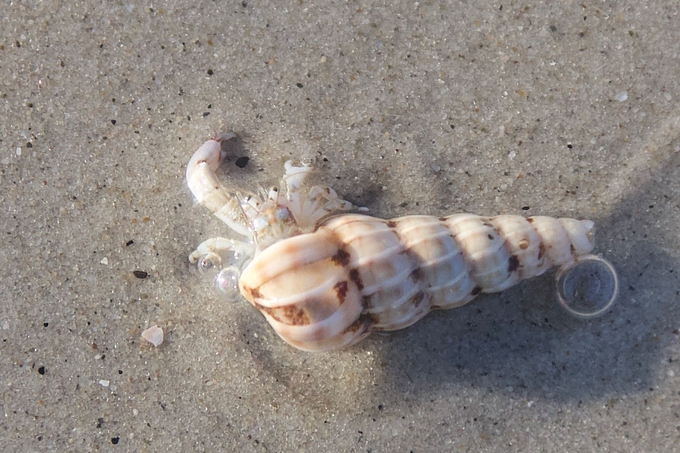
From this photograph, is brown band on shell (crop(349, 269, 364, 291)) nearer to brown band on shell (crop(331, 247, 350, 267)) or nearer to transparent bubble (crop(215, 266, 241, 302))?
brown band on shell (crop(331, 247, 350, 267))

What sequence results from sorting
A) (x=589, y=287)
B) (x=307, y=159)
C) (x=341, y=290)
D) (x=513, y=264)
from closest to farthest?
1. (x=341, y=290)
2. (x=513, y=264)
3. (x=589, y=287)
4. (x=307, y=159)

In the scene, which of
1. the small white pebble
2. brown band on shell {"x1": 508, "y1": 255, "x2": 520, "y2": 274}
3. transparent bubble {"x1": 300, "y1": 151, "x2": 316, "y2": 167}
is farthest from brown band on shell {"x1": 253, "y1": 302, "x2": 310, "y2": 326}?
the small white pebble

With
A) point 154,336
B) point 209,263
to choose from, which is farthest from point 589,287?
point 154,336

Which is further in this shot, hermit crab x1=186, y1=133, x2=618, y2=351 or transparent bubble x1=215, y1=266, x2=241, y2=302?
transparent bubble x1=215, y1=266, x2=241, y2=302

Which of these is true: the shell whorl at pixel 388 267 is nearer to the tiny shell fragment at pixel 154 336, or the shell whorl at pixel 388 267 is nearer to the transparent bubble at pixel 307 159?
the transparent bubble at pixel 307 159

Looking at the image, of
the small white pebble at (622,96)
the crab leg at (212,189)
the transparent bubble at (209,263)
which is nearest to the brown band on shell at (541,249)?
the small white pebble at (622,96)

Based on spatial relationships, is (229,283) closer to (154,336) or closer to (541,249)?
(154,336)

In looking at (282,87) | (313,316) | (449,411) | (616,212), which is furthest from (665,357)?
(282,87)
